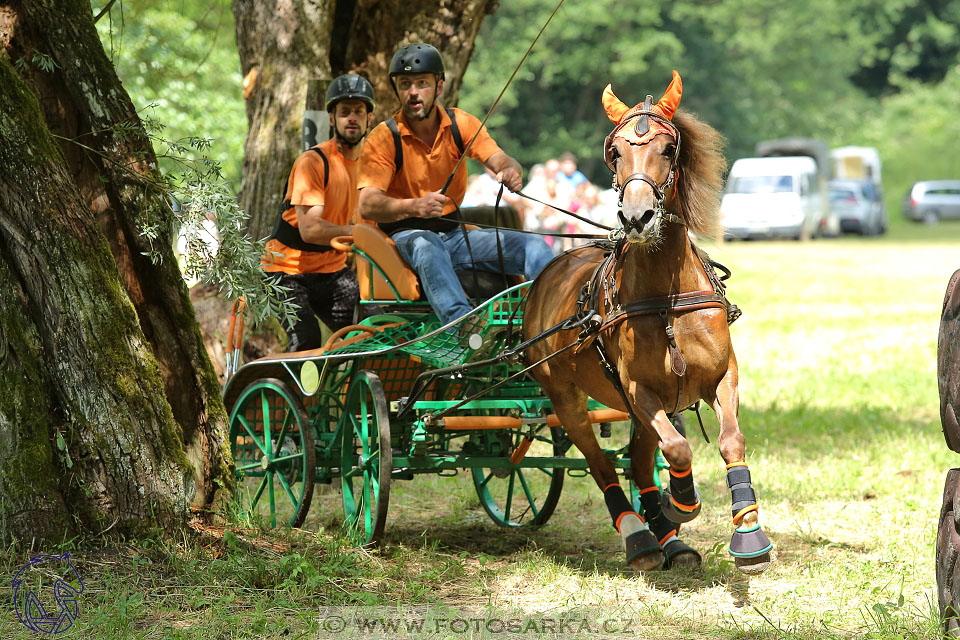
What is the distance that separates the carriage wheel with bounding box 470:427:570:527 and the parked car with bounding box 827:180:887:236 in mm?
34823

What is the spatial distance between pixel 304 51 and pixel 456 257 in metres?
3.50

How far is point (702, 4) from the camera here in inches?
1970

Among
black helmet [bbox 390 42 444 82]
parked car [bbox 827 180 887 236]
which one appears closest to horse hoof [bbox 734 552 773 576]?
black helmet [bbox 390 42 444 82]

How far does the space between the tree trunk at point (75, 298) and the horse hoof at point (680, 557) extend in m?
2.35

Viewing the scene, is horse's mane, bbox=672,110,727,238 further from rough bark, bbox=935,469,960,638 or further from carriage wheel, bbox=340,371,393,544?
carriage wheel, bbox=340,371,393,544

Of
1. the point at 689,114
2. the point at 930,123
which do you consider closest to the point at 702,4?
the point at 930,123

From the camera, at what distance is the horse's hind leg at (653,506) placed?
617 cm

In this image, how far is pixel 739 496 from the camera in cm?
518

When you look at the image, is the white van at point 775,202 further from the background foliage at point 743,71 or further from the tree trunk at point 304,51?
the tree trunk at point 304,51

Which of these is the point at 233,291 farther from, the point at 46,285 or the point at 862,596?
the point at 862,596

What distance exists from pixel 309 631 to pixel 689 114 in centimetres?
283

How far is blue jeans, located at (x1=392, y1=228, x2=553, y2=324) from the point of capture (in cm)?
650

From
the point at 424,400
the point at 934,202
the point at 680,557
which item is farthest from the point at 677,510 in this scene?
the point at 934,202

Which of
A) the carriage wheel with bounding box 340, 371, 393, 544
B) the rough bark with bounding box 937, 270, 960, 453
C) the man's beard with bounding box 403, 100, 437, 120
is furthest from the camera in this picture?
the man's beard with bounding box 403, 100, 437, 120
